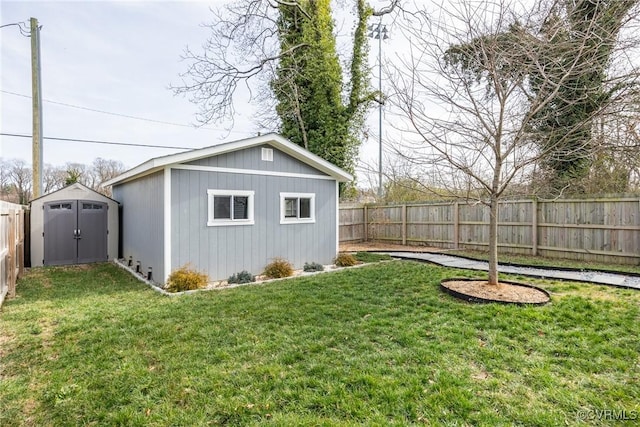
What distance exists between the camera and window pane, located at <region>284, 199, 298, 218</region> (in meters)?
8.54

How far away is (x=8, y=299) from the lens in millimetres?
5824

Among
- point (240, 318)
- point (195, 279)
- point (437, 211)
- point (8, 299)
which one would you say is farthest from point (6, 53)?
point (437, 211)

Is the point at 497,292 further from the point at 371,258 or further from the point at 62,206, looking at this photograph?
the point at 62,206

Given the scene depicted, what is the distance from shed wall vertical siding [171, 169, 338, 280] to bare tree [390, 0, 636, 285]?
11.6 ft

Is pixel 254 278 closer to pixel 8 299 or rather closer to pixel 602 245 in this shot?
pixel 8 299

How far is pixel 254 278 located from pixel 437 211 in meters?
7.74

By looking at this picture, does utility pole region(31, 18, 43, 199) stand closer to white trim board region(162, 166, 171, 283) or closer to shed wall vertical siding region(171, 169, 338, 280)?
white trim board region(162, 166, 171, 283)

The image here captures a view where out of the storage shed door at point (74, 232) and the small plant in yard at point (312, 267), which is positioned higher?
the storage shed door at point (74, 232)

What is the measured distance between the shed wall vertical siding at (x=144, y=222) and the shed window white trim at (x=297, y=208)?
278cm

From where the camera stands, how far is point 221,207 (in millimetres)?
7469

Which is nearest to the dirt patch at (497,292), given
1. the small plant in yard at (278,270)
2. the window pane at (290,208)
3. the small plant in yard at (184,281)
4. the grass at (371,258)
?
the small plant in yard at (278,270)

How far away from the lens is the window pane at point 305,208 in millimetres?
8812

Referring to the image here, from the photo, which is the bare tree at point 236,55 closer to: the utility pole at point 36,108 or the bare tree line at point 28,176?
the utility pole at point 36,108

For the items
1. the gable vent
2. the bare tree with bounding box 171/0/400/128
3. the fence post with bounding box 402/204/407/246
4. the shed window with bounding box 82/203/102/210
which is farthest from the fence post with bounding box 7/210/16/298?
the fence post with bounding box 402/204/407/246
